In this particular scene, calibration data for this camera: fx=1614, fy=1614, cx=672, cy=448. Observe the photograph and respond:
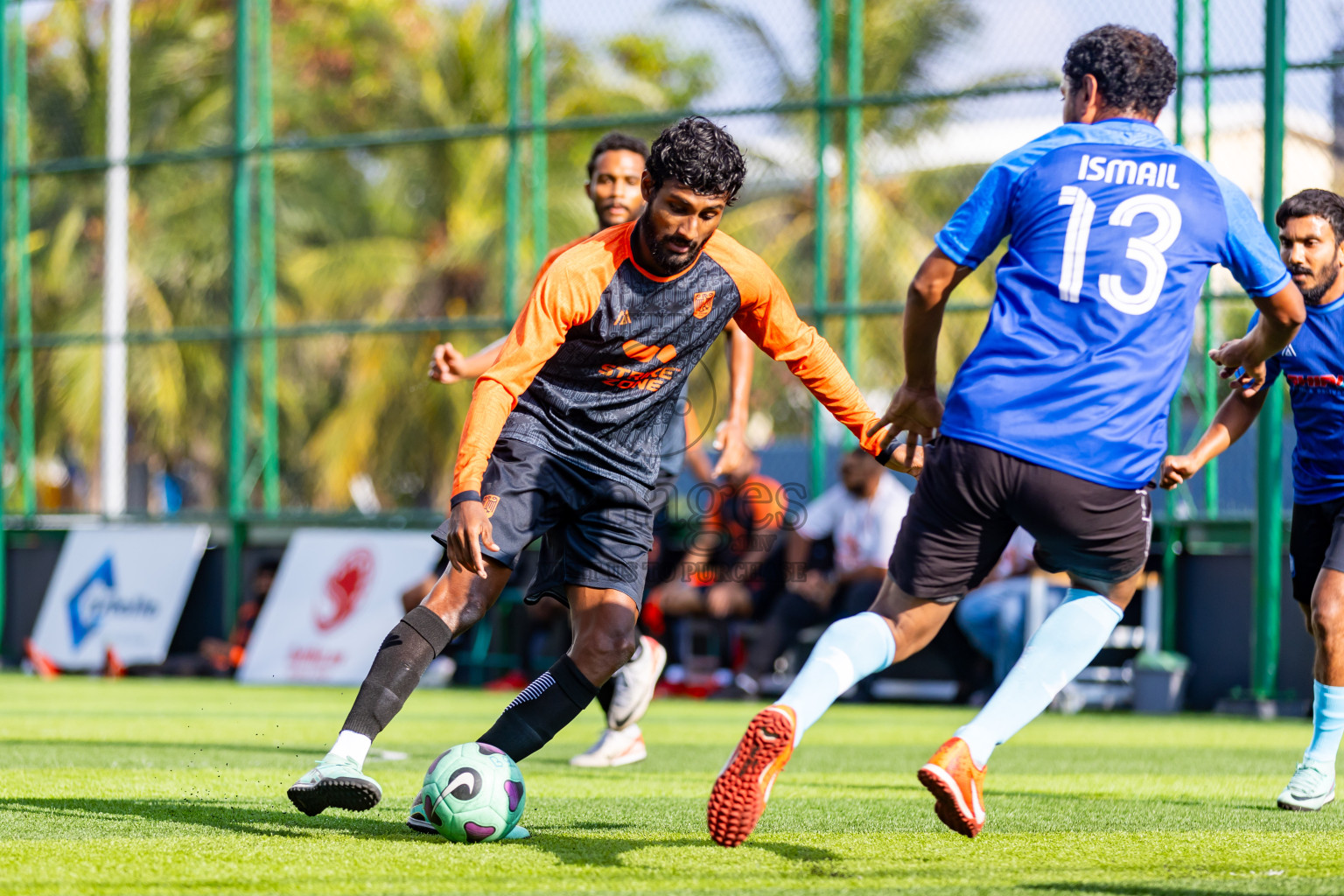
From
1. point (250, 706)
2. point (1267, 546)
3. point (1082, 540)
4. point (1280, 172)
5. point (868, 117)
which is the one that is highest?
point (868, 117)

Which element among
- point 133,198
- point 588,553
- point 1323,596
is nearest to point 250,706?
point 588,553

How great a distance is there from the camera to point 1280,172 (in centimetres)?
1000

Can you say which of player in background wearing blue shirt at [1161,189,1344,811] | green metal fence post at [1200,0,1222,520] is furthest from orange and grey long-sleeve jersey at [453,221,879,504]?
green metal fence post at [1200,0,1222,520]

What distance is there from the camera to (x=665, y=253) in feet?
13.9

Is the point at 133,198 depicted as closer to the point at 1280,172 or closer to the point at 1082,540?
the point at 1280,172

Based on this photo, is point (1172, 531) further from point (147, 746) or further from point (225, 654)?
point (225, 654)

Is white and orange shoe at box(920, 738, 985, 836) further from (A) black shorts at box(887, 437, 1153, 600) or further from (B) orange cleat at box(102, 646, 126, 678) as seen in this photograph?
(B) orange cleat at box(102, 646, 126, 678)

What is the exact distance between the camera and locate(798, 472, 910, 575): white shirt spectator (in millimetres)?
10641

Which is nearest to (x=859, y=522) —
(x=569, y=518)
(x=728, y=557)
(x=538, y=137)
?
(x=728, y=557)

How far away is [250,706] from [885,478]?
4365mm

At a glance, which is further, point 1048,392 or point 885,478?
point 885,478

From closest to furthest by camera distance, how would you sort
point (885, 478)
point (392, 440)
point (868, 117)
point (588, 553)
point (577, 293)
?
point (577, 293) < point (588, 553) < point (885, 478) < point (868, 117) < point (392, 440)

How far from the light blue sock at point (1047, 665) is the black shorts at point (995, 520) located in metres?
0.14

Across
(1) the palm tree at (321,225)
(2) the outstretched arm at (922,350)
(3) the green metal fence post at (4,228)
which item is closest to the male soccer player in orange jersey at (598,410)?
(2) the outstretched arm at (922,350)
